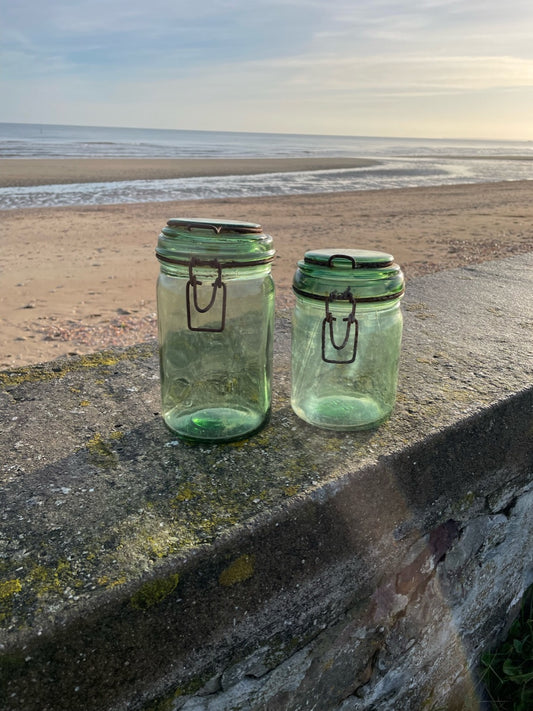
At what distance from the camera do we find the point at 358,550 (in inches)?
43.6

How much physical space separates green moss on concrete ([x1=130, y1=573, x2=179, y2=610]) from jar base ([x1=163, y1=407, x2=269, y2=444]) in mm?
371

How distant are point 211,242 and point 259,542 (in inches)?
22.5

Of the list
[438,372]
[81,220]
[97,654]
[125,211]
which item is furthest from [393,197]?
[97,654]

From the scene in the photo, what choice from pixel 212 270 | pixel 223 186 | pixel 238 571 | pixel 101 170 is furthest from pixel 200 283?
pixel 101 170

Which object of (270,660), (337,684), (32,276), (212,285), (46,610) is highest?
(212,285)

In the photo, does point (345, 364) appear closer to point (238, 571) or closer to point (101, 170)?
point (238, 571)

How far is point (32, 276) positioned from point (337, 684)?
6.32 metres

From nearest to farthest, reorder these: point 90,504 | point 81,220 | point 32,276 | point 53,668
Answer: point 53,668, point 90,504, point 32,276, point 81,220

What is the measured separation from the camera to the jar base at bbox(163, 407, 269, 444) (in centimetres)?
121

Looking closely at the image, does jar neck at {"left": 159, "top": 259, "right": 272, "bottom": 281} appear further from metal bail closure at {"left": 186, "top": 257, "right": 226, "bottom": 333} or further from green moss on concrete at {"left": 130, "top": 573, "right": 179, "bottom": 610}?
green moss on concrete at {"left": 130, "top": 573, "right": 179, "bottom": 610}

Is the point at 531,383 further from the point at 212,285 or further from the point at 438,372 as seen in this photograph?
the point at 212,285

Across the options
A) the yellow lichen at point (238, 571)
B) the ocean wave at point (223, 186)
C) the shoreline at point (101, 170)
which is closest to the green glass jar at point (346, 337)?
the yellow lichen at point (238, 571)

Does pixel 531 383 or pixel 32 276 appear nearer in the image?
pixel 531 383

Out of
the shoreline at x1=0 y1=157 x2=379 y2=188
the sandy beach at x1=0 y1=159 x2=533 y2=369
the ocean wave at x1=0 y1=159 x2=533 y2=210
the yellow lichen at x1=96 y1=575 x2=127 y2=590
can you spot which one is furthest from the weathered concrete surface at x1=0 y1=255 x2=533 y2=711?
the shoreline at x1=0 y1=157 x2=379 y2=188
